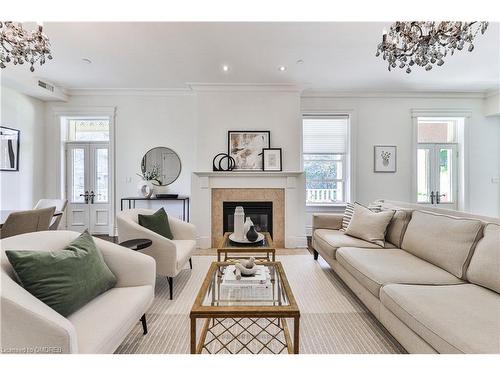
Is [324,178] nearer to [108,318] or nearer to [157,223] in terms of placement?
[157,223]

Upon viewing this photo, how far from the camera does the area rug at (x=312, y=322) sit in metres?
1.71

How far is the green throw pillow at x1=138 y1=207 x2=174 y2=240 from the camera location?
2.88 meters

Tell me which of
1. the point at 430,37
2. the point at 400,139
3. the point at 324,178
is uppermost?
the point at 430,37

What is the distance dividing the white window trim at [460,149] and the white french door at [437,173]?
77 millimetres

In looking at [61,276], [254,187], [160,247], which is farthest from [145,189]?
[61,276]

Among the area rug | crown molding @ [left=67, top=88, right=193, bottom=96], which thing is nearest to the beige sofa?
the area rug

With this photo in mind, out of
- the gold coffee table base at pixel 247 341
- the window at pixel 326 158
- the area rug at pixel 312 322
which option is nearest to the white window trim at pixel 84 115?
the area rug at pixel 312 322

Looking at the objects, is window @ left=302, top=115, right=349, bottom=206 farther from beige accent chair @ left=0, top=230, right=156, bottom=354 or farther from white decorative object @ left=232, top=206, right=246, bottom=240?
beige accent chair @ left=0, top=230, right=156, bottom=354

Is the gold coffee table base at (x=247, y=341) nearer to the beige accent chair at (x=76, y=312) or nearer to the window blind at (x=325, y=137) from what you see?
the beige accent chair at (x=76, y=312)

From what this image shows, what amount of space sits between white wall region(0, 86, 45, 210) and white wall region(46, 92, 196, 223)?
0.49 ft

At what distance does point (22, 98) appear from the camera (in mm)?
4336

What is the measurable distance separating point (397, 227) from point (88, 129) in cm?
551

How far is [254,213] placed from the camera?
4438 millimetres
